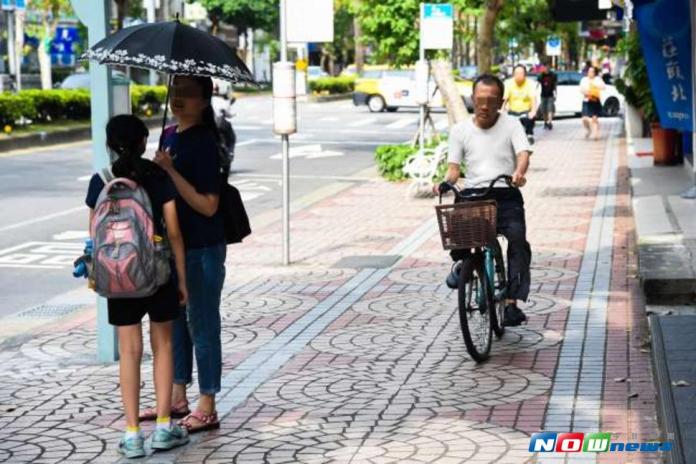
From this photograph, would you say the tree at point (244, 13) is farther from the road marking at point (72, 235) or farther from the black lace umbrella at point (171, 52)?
the black lace umbrella at point (171, 52)

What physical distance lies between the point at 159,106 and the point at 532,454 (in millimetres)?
36108


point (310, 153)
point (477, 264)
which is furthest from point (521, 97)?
point (477, 264)

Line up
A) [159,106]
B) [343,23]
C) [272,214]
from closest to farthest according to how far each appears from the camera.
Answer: [272,214]
[159,106]
[343,23]

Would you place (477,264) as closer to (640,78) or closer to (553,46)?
(640,78)

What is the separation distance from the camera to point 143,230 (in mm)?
6113

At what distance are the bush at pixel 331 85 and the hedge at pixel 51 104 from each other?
79.3 ft

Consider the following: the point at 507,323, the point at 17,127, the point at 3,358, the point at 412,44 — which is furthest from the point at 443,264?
the point at 17,127

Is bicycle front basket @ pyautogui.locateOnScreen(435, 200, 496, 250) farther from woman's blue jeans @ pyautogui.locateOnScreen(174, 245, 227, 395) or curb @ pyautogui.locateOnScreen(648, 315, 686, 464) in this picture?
woman's blue jeans @ pyautogui.locateOnScreen(174, 245, 227, 395)

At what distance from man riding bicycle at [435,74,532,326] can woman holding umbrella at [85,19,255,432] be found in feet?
7.32

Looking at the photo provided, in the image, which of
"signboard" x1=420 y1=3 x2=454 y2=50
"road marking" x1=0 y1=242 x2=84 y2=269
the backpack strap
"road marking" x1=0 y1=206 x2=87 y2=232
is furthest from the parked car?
the backpack strap

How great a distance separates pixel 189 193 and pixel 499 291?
3087 millimetres

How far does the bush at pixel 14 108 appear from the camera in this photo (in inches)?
1203

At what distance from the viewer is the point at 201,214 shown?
21.7ft

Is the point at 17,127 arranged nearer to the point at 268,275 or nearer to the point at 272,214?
the point at 272,214
